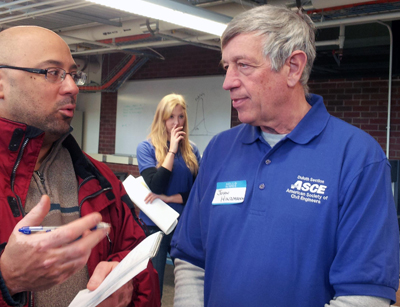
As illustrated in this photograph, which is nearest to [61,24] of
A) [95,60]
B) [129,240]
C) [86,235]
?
[95,60]

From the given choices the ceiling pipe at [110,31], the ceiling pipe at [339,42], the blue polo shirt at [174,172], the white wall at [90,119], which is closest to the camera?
the blue polo shirt at [174,172]

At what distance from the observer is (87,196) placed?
1.30 metres

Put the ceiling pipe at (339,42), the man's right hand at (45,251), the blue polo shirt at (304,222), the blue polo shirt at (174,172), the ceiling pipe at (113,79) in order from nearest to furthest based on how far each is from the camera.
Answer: the man's right hand at (45,251) → the blue polo shirt at (304,222) → the blue polo shirt at (174,172) → the ceiling pipe at (339,42) → the ceiling pipe at (113,79)

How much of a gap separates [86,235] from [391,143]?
4775 mm

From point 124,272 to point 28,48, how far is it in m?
0.83

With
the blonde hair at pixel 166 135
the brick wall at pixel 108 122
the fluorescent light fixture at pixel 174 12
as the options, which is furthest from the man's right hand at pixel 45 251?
the brick wall at pixel 108 122

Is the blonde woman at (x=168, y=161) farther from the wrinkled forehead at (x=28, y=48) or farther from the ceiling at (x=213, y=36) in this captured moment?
the wrinkled forehead at (x=28, y=48)

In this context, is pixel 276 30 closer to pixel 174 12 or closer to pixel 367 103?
pixel 174 12

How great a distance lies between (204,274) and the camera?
140 centimetres

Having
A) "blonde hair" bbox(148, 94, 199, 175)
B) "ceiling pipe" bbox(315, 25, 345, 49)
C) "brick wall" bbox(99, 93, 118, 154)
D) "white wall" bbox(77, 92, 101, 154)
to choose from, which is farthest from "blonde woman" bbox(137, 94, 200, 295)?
"white wall" bbox(77, 92, 101, 154)

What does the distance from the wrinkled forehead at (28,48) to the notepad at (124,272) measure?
0.72 metres

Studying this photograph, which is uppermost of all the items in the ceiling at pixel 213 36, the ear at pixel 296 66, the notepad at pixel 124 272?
the ceiling at pixel 213 36

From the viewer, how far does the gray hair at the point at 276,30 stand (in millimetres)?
1278

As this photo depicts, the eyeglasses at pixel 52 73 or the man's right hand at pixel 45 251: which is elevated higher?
the eyeglasses at pixel 52 73
